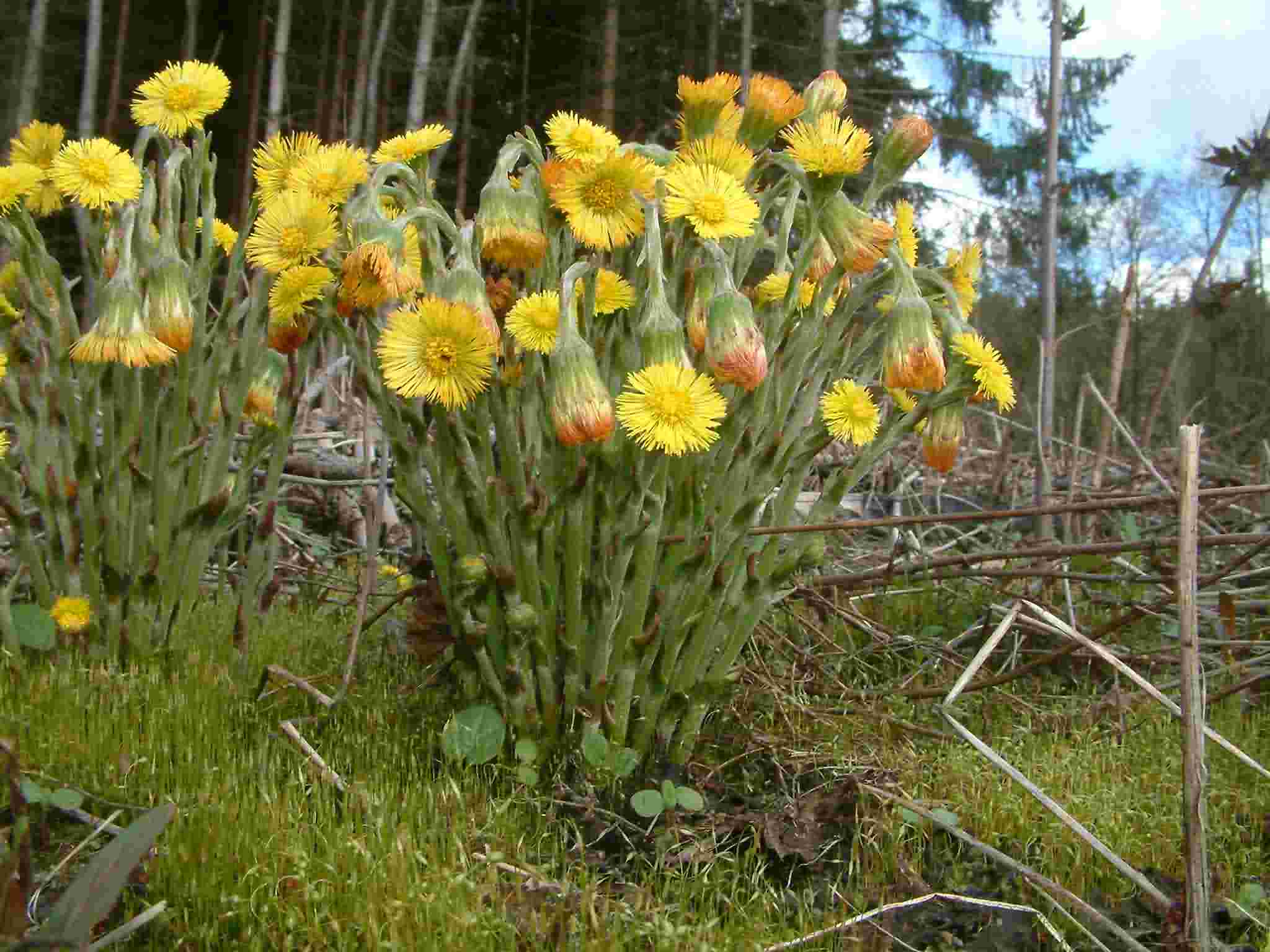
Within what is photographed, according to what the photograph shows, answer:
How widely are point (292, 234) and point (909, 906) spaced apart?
1.32 meters

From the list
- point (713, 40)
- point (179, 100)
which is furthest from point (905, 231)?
point (713, 40)

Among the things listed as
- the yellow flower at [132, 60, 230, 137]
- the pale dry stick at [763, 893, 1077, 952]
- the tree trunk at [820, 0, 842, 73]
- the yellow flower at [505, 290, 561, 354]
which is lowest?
the pale dry stick at [763, 893, 1077, 952]

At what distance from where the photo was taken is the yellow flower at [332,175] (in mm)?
1651

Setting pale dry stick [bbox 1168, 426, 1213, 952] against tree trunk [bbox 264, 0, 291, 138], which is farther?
tree trunk [bbox 264, 0, 291, 138]

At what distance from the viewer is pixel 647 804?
1.46 m

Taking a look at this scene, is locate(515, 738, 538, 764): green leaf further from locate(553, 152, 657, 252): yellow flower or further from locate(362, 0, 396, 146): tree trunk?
locate(362, 0, 396, 146): tree trunk

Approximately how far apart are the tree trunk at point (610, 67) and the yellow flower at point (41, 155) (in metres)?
8.87

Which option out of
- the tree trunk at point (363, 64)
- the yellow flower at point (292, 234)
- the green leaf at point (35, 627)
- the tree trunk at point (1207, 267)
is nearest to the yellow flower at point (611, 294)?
the yellow flower at point (292, 234)

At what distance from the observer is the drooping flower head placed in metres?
1.57

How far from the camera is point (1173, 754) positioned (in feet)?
6.09

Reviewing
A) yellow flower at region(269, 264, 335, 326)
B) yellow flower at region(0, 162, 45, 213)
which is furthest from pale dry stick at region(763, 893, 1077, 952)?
yellow flower at region(0, 162, 45, 213)

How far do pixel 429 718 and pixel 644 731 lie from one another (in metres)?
0.38

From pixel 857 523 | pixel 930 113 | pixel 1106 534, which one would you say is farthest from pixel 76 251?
pixel 857 523

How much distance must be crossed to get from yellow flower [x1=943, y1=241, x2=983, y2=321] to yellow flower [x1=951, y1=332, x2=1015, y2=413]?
23cm
